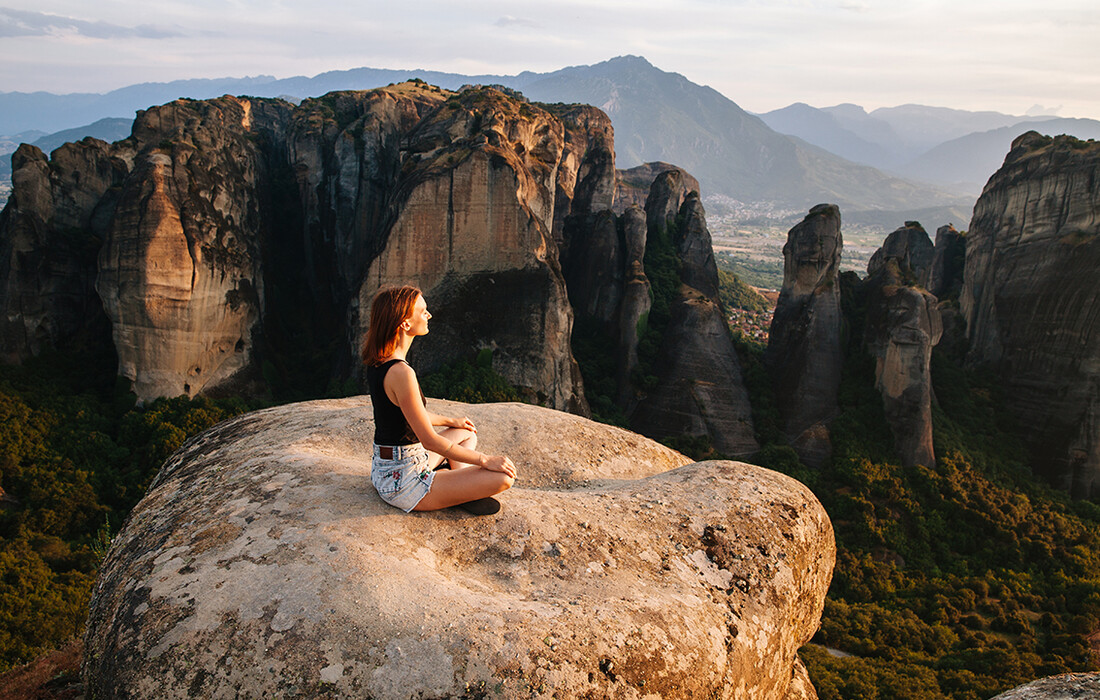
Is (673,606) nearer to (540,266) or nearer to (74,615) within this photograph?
(74,615)

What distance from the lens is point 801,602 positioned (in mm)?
5719

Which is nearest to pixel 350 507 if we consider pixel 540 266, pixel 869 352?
pixel 540 266

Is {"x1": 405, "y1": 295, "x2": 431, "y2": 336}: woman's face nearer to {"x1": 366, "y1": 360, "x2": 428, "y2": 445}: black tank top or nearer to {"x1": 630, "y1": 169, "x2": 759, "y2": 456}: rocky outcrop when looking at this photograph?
{"x1": 366, "y1": 360, "x2": 428, "y2": 445}: black tank top

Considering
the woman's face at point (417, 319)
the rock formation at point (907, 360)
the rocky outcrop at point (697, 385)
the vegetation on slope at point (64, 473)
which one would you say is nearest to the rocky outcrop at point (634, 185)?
the rocky outcrop at point (697, 385)

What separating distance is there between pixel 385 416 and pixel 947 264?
3954cm

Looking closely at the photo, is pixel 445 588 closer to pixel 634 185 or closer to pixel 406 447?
pixel 406 447

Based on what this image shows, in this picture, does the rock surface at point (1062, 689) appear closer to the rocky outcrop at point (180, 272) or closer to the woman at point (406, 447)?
the woman at point (406, 447)

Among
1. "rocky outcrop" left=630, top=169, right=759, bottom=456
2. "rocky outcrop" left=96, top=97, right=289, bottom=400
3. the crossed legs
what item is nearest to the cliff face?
"rocky outcrop" left=96, top=97, right=289, bottom=400

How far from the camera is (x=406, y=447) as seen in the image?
4.69 meters

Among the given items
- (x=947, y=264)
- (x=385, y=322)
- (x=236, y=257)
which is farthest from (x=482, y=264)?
(x=947, y=264)

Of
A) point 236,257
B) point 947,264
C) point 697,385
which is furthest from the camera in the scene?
point 947,264

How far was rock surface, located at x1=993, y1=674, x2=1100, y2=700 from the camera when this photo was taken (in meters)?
5.16

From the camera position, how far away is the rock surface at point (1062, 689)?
516cm

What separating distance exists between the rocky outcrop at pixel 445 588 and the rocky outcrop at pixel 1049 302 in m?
25.5
